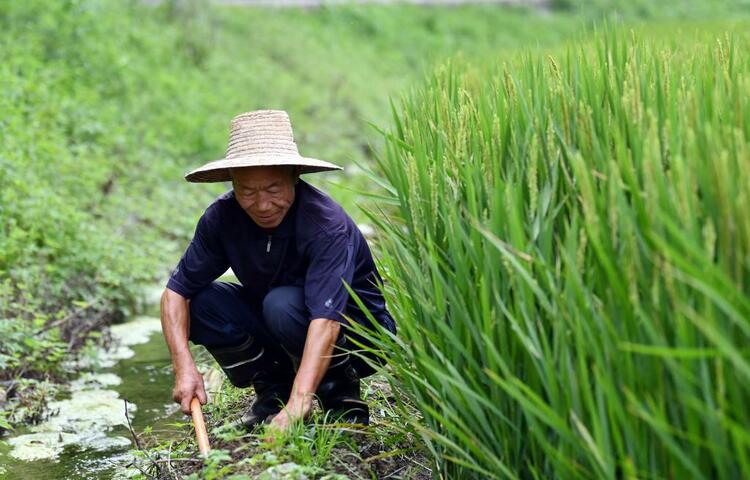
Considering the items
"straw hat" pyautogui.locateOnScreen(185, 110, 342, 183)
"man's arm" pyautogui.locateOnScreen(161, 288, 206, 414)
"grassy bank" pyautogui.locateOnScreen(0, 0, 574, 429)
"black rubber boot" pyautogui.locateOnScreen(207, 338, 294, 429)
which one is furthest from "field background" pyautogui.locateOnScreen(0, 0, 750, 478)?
"man's arm" pyautogui.locateOnScreen(161, 288, 206, 414)

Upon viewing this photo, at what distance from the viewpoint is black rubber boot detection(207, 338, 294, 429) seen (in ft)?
11.3

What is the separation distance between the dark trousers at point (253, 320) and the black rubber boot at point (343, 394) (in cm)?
4

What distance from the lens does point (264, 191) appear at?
3125mm

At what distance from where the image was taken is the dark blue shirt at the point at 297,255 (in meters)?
3.11

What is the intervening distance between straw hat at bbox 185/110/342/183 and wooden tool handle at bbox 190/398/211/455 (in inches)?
28.4

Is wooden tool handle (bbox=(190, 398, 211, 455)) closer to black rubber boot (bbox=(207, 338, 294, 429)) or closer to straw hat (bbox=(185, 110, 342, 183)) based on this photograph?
black rubber boot (bbox=(207, 338, 294, 429))

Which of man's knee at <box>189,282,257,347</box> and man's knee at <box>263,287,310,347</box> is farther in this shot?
man's knee at <box>189,282,257,347</box>

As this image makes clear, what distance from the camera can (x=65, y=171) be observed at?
6.22m

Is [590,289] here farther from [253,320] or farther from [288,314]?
[253,320]

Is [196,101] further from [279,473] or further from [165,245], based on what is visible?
[279,473]

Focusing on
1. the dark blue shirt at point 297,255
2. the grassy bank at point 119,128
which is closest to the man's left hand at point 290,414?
the dark blue shirt at point 297,255

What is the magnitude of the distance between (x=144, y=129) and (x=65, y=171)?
2.17 m

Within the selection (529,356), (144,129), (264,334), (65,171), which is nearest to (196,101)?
(144,129)

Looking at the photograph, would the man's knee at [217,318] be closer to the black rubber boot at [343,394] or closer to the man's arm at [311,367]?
the black rubber boot at [343,394]
